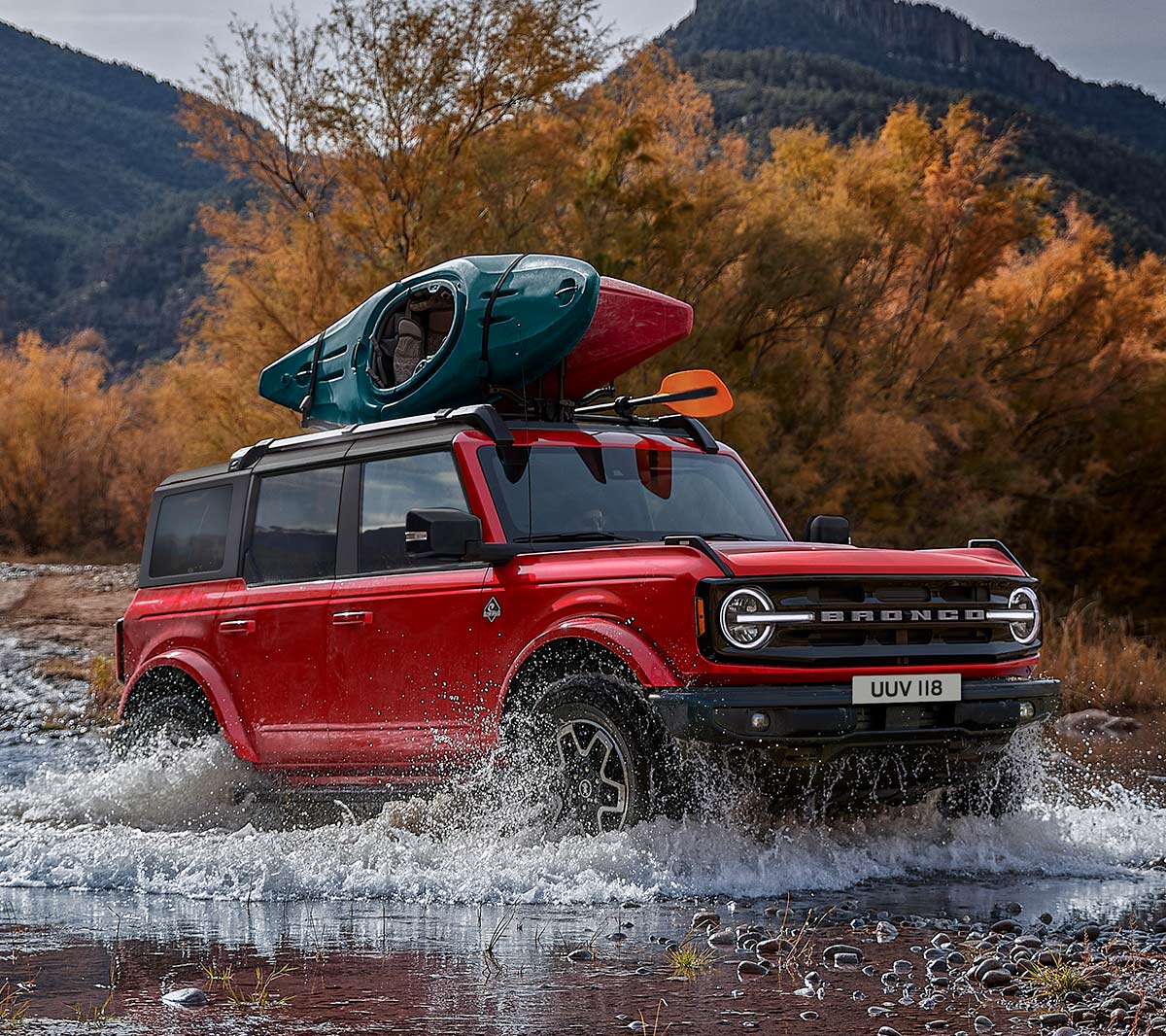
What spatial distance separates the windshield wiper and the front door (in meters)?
0.26

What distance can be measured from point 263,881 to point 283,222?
60.4 feet

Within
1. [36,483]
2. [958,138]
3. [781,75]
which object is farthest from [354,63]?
[781,75]

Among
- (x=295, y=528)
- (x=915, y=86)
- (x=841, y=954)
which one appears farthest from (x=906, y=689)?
(x=915, y=86)

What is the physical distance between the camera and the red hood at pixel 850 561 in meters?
6.31

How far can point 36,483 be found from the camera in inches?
1825

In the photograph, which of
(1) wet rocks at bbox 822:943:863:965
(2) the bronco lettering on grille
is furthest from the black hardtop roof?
(1) wet rocks at bbox 822:943:863:965

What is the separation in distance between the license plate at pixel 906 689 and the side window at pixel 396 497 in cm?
211

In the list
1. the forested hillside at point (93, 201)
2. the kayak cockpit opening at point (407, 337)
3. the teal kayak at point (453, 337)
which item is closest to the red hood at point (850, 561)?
the teal kayak at point (453, 337)

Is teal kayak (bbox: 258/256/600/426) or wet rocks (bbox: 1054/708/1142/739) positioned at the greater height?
teal kayak (bbox: 258/256/600/426)

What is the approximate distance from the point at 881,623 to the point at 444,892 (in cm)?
209

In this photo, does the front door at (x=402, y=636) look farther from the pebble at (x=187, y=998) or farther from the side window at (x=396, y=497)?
the pebble at (x=187, y=998)

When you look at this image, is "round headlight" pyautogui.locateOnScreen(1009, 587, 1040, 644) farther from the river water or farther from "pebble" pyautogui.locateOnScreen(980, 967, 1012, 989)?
"pebble" pyautogui.locateOnScreen(980, 967, 1012, 989)

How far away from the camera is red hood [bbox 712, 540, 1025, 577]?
6.31 m

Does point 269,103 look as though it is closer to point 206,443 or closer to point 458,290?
point 206,443
